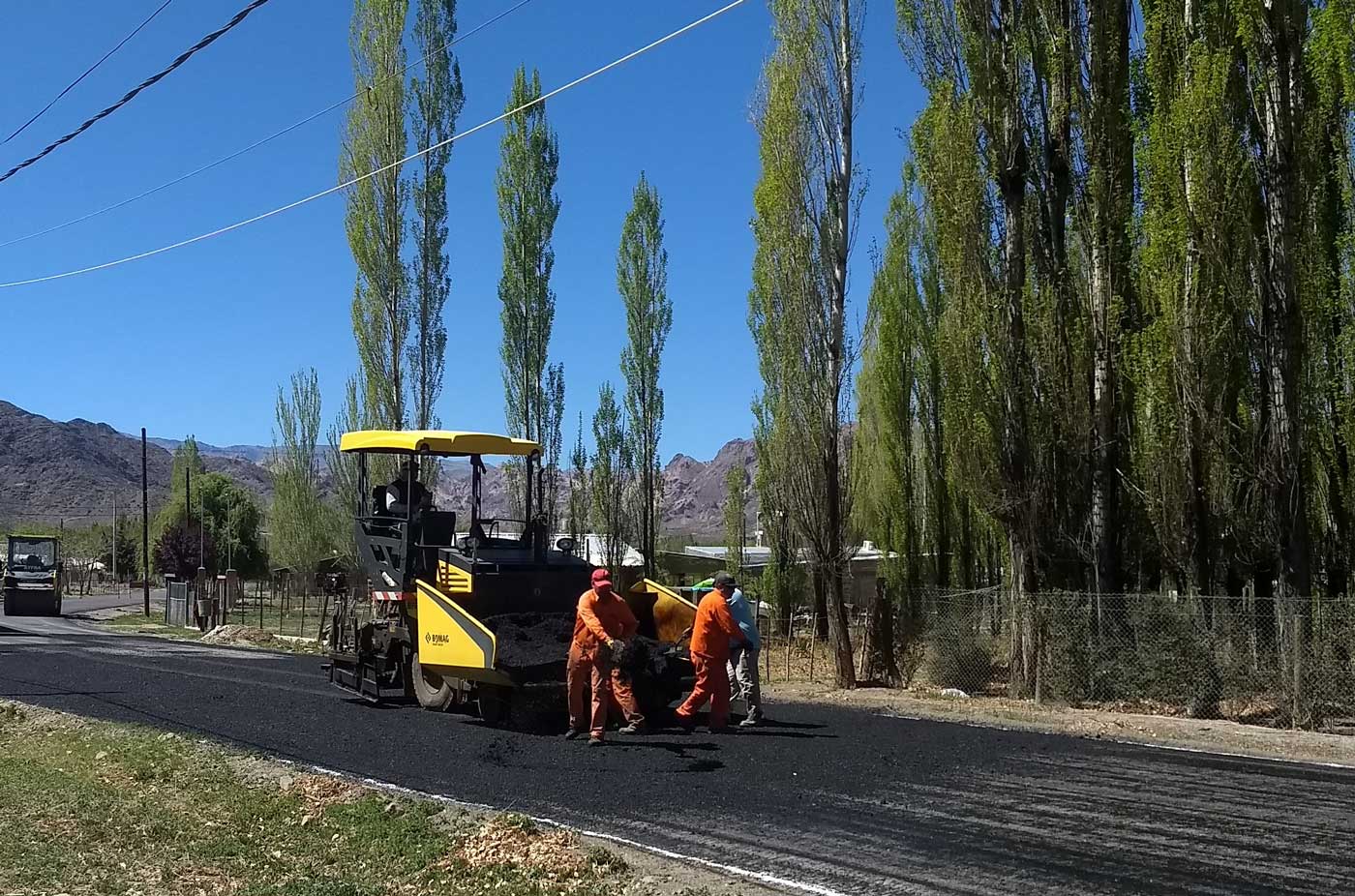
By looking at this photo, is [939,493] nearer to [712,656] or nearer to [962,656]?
[962,656]

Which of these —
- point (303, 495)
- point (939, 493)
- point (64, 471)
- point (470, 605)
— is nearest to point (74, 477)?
point (64, 471)

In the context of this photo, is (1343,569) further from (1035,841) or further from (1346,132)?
(1035,841)

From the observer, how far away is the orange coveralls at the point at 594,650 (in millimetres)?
11430

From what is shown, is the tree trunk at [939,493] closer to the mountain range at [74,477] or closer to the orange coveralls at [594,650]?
the orange coveralls at [594,650]

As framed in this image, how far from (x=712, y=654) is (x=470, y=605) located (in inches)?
100

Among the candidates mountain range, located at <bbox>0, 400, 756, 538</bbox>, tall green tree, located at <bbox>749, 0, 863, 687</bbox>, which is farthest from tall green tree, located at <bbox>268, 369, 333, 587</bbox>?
mountain range, located at <bbox>0, 400, 756, 538</bbox>

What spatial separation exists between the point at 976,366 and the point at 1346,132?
5.11 m

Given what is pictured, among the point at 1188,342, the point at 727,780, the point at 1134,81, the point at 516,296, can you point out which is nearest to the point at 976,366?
the point at 1188,342

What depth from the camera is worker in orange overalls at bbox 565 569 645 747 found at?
450 inches

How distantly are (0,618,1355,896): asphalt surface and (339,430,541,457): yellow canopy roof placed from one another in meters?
2.92

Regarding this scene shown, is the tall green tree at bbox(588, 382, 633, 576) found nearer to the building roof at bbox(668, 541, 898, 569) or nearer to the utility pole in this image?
the building roof at bbox(668, 541, 898, 569)

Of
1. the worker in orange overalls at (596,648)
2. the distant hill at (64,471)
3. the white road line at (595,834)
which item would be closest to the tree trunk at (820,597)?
the worker in orange overalls at (596,648)

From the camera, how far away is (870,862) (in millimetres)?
7086

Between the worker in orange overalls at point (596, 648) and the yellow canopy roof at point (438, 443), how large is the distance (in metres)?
3.07
